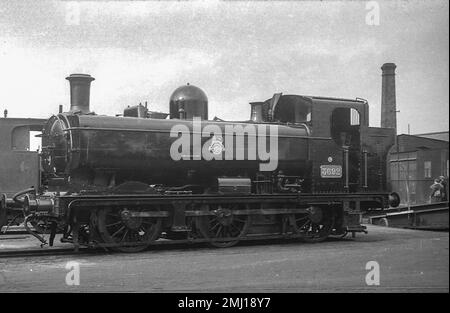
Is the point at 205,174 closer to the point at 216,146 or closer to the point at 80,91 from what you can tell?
the point at 216,146

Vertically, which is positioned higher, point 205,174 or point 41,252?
point 205,174

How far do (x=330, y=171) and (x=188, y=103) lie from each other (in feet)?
11.3

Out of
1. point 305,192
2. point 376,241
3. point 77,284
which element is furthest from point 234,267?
point 376,241

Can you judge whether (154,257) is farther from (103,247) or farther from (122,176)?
(122,176)

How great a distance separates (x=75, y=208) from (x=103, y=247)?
0.89 m

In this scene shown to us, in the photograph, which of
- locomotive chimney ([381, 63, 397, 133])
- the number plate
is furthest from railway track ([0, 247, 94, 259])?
locomotive chimney ([381, 63, 397, 133])

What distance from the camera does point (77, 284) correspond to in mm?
7457

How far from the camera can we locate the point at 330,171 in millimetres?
12602

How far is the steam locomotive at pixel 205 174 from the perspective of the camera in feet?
35.0

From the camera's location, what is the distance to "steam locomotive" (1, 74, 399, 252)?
35.0 feet

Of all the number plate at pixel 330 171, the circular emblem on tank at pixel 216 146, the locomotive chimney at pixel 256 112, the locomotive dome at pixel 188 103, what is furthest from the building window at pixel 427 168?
the circular emblem on tank at pixel 216 146

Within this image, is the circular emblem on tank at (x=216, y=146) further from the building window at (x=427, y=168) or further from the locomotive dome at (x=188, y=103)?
the building window at (x=427, y=168)

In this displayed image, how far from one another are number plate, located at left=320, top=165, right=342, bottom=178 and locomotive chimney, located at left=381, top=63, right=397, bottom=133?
21.1 meters

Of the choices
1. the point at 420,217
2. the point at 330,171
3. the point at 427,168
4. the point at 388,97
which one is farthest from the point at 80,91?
the point at 388,97
